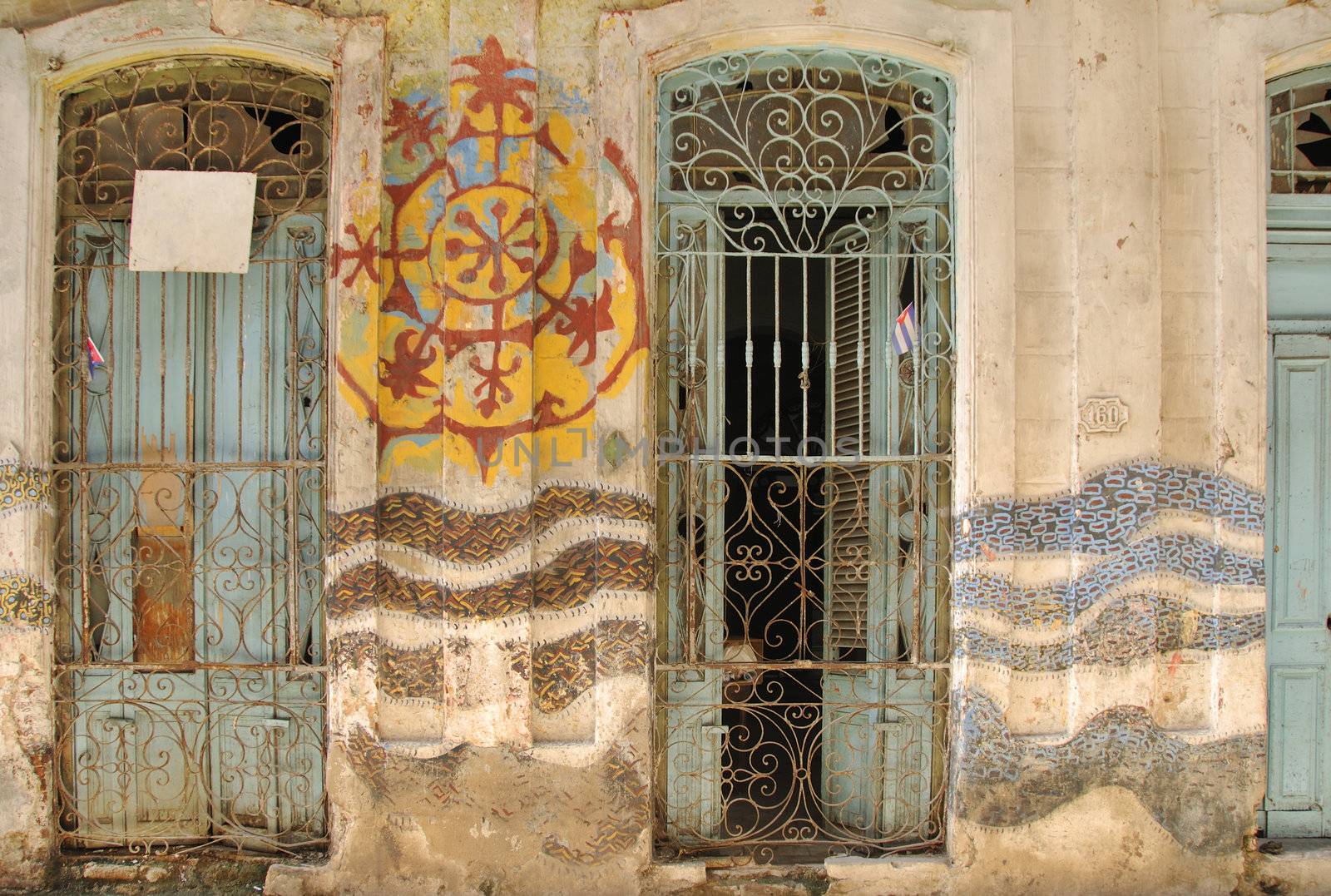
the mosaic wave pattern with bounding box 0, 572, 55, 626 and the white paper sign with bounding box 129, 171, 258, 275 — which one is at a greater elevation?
the white paper sign with bounding box 129, 171, 258, 275

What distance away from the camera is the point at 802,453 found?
4.30m

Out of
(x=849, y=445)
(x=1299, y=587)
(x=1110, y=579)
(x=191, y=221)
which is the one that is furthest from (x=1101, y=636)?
(x=191, y=221)

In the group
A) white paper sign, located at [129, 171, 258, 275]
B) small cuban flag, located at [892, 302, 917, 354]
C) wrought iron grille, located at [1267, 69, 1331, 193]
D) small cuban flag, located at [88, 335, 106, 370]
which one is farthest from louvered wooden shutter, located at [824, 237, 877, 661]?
small cuban flag, located at [88, 335, 106, 370]

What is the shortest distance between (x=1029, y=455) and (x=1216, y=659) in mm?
1165

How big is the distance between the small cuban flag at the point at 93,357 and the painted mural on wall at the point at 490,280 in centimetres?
116

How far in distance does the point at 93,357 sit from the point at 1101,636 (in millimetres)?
4461

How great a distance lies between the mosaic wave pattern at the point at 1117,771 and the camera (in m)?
4.18

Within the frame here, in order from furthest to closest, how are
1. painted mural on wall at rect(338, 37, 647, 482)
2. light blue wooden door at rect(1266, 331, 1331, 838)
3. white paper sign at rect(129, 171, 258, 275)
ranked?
light blue wooden door at rect(1266, 331, 1331, 838) → white paper sign at rect(129, 171, 258, 275) → painted mural on wall at rect(338, 37, 647, 482)

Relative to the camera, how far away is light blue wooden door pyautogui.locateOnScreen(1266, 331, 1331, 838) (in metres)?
4.49

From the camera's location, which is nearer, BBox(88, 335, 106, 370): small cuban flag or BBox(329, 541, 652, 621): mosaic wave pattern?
BBox(329, 541, 652, 621): mosaic wave pattern

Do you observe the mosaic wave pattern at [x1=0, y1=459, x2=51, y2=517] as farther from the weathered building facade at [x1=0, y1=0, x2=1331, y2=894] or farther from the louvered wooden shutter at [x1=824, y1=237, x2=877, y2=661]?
the louvered wooden shutter at [x1=824, y1=237, x2=877, y2=661]

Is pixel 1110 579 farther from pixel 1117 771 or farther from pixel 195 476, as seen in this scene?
pixel 195 476

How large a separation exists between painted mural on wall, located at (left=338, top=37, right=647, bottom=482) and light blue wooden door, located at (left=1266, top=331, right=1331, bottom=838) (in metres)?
2.92

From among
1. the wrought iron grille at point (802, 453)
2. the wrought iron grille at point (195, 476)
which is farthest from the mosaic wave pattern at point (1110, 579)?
the wrought iron grille at point (195, 476)
